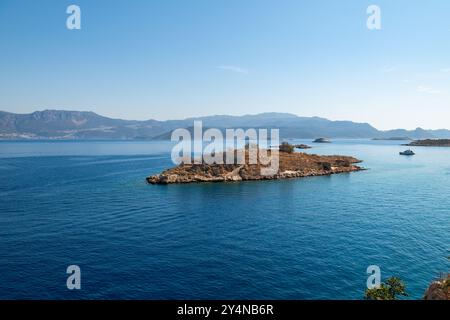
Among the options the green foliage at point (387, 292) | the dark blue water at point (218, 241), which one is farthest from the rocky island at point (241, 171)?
the green foliage at point (387, 292)

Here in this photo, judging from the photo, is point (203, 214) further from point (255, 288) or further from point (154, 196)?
point (255, 288)

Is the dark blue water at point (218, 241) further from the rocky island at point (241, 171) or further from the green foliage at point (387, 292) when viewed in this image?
the rocky island at point (241, 171)

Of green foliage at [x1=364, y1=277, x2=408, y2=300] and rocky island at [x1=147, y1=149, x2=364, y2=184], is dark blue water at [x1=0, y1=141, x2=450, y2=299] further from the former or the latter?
rocky island at [x1=147, y1=149, x2=364, y2=184]

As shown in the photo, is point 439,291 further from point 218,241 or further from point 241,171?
point 241,171

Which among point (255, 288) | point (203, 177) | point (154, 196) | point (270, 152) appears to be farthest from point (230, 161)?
Answer: point (255, 288)

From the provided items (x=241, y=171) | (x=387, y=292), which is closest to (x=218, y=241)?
(x=387, y=292)
